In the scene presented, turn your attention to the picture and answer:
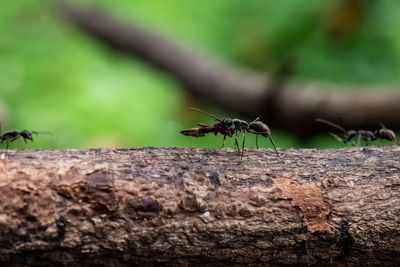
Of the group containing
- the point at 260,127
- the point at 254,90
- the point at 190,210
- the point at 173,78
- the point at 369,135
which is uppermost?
the point at 173,78

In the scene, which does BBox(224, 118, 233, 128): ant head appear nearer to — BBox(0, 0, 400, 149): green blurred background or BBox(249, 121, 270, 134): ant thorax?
BBox(249, 121, 270, 134): ant thorax

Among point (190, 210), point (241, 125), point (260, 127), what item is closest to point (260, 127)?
point (260, 127)

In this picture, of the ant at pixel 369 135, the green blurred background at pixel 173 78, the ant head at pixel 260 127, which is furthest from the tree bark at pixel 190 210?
the green blurred background at pixel 173 78

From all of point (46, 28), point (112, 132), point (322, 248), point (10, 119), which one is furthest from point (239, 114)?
point (322, 248)

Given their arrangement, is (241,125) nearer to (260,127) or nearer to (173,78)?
(260,127)

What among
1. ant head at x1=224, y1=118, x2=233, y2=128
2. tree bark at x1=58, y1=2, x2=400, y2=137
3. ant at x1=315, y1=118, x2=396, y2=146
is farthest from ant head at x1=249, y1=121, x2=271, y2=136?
tree bark at x1=58, y1=2, x2=400, y2=137

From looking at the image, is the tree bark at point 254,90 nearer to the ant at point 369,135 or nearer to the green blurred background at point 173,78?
the green blurred background at point 173,78
